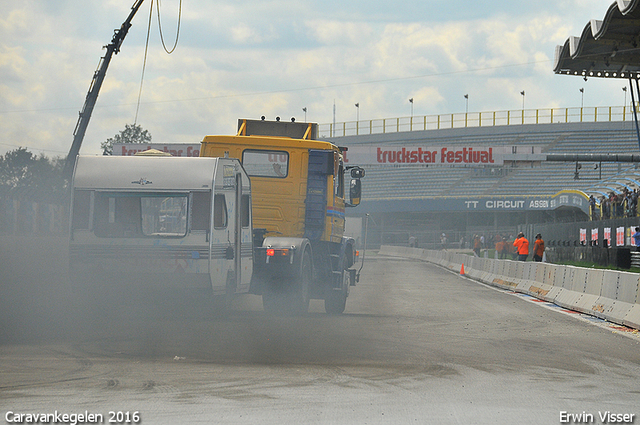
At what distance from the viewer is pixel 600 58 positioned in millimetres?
22266

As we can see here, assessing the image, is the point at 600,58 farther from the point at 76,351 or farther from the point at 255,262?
the point at 76,351

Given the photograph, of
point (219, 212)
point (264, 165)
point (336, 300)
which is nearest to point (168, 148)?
point (264, 165)

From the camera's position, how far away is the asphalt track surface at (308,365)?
263 inches

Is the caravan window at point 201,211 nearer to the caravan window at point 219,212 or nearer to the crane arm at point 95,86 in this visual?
the caravan window at point 219,212

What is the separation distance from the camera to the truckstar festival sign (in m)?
50.0

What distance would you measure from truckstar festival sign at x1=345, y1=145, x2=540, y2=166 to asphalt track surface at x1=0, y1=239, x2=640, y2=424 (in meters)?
34.7

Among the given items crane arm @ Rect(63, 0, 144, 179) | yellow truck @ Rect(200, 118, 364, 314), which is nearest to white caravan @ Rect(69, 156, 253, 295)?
yellow truck @ Rect(200, 118, 364, 314)

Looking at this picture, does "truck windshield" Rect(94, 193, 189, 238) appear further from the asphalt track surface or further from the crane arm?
the crane arm

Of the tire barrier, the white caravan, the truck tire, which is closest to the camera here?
the white caravan

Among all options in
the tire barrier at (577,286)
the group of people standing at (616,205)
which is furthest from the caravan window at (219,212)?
the group of people standing at (616,205)

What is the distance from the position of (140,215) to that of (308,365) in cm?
503

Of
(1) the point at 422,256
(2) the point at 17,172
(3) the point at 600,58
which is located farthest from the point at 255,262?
(2) the point at 17,172

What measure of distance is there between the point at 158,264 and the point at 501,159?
40.0m

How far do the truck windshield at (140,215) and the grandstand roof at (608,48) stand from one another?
11.3 m
